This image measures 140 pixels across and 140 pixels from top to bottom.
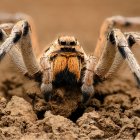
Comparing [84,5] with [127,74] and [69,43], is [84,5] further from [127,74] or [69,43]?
[69,43]

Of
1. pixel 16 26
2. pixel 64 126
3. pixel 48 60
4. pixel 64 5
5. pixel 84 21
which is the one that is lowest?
pixel 64 126

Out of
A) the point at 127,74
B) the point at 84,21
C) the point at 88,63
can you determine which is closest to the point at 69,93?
the point at 88,63

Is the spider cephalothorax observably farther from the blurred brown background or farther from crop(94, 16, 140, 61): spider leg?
the blurred brown background

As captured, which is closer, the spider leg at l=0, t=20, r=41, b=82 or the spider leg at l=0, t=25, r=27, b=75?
the spider leg at l=0, t=20, r=41, b=82

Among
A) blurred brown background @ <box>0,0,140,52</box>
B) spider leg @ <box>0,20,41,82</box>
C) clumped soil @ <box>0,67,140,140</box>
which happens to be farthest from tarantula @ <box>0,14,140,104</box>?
blurred brown background @ <box>0,0,140,52</box>

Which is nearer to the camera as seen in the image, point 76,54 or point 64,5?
point 76,54

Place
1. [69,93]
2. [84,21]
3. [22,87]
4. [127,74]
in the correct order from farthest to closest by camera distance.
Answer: [84,21]
[127,74]
[22,87]
[69,93]

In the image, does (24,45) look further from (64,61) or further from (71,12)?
(71,12)

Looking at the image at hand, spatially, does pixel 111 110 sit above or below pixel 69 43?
below
